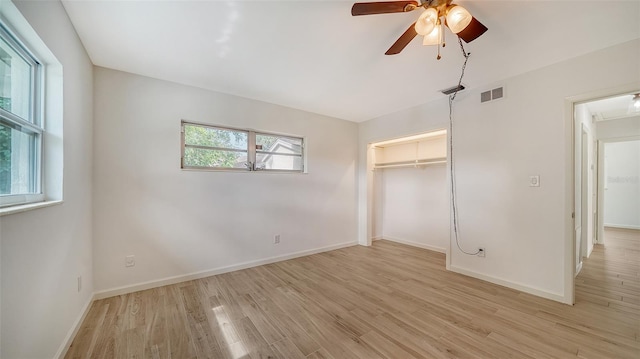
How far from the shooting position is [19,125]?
1.41 m

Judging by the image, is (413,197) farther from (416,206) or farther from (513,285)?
(513,285)

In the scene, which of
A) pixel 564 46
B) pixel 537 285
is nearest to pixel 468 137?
pixel 564 46

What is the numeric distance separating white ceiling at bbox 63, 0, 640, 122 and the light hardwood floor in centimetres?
257

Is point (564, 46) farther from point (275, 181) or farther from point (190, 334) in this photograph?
point (190, 334)

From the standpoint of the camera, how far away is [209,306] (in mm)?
2332

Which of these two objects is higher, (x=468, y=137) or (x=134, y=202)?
(x=468, y=137)

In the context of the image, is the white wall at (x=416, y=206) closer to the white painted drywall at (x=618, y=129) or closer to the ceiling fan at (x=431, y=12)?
the ceiling fan at (x=431, y=12)

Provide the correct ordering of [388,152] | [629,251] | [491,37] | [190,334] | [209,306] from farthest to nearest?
[388,152] → [629,251] → [209,306] → [491,37] → [190,334]

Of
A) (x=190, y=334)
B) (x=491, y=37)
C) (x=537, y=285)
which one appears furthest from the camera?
(x=537, y=285)

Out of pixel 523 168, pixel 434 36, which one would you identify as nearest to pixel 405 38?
pixel 434 36

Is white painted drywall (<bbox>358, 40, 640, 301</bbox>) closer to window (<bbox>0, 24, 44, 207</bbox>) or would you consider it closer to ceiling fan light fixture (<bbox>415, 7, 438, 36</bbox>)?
ceiling fan light fixture (<bbox>415, 7, 438, 36</bbox>)

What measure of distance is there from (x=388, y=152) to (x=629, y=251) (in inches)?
182

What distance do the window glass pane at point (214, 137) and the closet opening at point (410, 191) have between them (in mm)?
2535

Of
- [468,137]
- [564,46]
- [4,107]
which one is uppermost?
[564,46]
